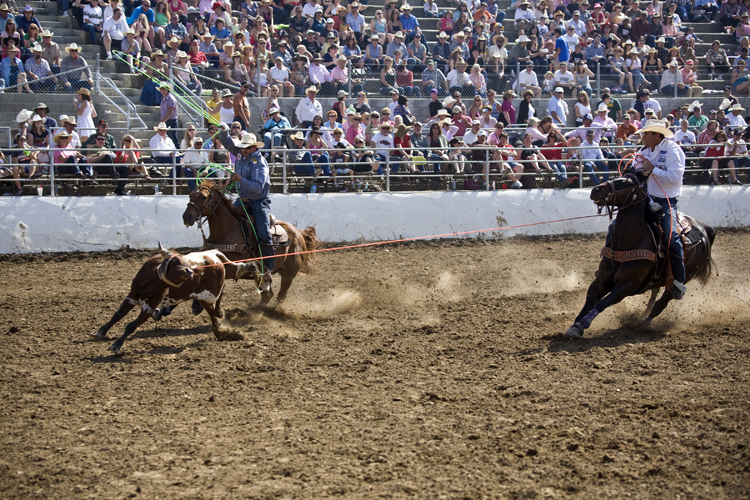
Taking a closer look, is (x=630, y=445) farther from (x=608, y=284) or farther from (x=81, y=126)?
(x=81, y=126)

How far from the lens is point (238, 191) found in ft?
29.3

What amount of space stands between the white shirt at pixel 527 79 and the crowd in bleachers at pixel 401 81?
0.05m

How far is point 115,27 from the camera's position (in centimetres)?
1720

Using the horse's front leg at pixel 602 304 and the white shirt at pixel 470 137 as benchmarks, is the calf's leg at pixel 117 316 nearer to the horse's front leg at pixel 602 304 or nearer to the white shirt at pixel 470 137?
the horse's front leg at pixel 602 304

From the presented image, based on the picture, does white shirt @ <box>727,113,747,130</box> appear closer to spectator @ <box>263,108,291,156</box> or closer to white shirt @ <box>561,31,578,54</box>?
white shirt @ <box>561,31,578,54</box>

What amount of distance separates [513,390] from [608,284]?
2.60 m

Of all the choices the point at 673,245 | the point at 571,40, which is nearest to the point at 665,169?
the point at 673,245

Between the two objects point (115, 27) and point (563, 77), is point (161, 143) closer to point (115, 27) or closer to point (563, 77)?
point (115, 27)

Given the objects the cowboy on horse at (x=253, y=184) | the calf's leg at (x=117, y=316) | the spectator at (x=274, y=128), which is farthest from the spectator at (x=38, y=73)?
the calf's leg at (x=117, y=316)

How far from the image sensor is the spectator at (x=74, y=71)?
1570 centimetres

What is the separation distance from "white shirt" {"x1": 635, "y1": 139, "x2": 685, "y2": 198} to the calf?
4796mm

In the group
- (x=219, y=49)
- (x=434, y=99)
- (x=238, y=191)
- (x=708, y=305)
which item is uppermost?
(x=219, y=49)

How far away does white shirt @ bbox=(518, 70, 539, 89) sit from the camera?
781 inches

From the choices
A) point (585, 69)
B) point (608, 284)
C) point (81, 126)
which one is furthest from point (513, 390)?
point (585, 69)
